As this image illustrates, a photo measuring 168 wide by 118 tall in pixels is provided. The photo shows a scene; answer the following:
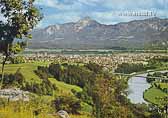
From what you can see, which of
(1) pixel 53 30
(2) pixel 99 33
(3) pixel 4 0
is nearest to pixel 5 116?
(3) pixel 4 0

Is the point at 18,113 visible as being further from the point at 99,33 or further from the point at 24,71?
the point at 99,33

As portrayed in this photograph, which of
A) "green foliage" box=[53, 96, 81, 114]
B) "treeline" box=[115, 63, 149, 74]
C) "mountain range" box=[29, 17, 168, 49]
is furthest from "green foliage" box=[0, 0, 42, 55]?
"mountain range" box=[29, 17, 168, 49]

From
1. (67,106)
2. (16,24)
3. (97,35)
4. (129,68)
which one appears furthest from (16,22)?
(97,35)

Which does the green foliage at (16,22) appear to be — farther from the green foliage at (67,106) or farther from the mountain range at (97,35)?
the mountain range at (97,35)

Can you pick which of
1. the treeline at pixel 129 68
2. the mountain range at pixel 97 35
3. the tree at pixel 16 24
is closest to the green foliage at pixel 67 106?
the tree at pixel 16 24

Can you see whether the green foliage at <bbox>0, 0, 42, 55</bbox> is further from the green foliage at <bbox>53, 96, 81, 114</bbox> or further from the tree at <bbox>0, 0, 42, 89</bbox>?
the green foliage at <bbox>53, 96, 81, 114</bbox>
